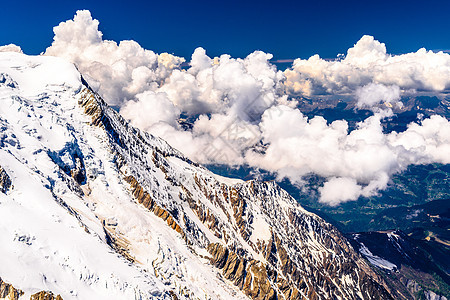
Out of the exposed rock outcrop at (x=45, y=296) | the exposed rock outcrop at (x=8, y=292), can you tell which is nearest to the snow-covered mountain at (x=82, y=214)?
the exposed rock outcrop at (x=8, y=292)

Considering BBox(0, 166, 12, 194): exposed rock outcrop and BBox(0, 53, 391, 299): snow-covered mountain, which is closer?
BBox(0, 53, 391, 299): snow-covered mountain

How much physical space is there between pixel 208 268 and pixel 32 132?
329 ft

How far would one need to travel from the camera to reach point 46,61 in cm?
18262

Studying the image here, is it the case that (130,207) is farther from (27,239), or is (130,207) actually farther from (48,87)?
(48,87)

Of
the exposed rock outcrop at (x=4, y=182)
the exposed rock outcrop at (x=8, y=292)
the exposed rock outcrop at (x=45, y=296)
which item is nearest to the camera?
the exposed rock outcrop at (x=8, y=292)

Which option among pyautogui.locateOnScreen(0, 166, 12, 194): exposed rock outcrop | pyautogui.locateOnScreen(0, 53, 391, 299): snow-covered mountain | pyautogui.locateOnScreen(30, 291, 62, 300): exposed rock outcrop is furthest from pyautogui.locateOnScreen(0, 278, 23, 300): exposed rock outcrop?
pyautogui.locateOnScreen(0, 166, 12, 194): exposed rock outcrop

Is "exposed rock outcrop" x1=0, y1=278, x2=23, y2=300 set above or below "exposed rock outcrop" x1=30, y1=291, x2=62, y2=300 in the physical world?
below

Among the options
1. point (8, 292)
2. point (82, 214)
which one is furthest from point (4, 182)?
point (8, 292)

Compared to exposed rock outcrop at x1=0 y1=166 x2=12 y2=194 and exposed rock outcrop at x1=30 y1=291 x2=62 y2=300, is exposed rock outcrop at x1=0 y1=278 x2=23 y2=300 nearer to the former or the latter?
exposed rock outcrop at x1=30 y1=291 x2=62 y2=300

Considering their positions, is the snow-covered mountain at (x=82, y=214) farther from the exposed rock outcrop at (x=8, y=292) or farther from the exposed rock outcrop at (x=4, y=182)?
the exposed rock outcrop at (x=4, y=182)

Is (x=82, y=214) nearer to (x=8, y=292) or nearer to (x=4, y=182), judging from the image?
(x=4, y=182)

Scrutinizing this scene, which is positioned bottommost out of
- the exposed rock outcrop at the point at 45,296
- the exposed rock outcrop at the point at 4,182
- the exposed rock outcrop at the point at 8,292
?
the exposed rock outcrop at the point at 8,292

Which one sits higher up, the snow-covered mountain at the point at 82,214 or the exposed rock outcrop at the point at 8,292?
the snow-covered mountain at the point at 82,214

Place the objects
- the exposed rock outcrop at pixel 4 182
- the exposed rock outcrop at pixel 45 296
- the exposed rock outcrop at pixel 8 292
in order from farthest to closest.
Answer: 1. the exposed rock outcrop at pixel 4 182
2. the exposed rock outcrop at pixel 45 296
3. the exposed rock outcrop at pixel 8 292
